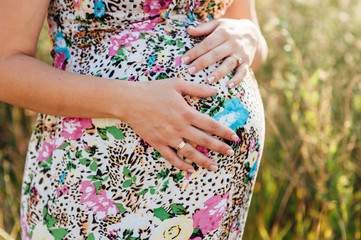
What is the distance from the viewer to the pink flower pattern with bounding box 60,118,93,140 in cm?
117

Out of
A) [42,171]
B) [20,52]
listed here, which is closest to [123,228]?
[42,171]

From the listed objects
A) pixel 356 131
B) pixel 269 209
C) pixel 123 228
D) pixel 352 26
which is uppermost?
pixel 123 228

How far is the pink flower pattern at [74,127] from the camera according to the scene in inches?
46.2

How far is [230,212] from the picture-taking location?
1.29 m

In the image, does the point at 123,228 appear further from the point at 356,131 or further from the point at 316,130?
the point at 356,131

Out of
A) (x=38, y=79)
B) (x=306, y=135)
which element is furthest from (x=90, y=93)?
(x=306, y=135)

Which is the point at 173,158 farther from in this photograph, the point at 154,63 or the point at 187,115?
the point at 154,63

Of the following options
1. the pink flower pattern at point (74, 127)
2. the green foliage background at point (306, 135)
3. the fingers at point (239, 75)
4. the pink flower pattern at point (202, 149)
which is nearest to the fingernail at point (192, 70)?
the fingers at point (239, 75)

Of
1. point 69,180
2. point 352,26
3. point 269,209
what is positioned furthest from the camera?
point 352,26

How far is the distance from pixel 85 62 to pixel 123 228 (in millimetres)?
526

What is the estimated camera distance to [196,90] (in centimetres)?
115

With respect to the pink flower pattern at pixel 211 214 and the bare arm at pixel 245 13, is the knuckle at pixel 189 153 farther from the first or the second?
the bare arm at pixel 245 13

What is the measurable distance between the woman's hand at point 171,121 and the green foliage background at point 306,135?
831 millimetres

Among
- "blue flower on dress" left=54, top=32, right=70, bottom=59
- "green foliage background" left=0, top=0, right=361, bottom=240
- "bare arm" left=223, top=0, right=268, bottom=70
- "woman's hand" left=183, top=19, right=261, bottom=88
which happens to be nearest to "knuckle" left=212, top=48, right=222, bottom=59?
"woman's hand" left=183, top=19, right=261, bottom=88
